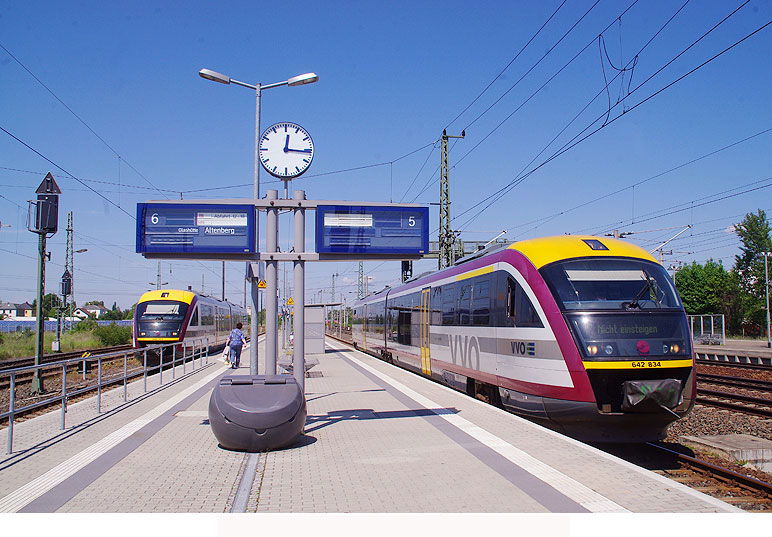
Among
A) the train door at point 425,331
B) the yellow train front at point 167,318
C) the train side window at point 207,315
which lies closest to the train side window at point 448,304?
the train door at point 425,331

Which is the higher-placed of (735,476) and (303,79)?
(303,79)

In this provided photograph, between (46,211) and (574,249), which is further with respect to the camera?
(46,211)

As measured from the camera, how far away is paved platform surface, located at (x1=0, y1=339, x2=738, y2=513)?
553 centimetres

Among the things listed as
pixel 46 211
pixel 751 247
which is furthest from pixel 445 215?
pixel 751 247

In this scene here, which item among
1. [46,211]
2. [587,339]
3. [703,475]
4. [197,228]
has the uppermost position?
[46,211]

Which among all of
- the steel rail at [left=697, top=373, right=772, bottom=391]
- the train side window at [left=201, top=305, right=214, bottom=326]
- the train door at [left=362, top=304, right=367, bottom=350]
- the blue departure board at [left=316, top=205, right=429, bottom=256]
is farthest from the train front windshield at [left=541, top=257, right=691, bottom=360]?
the train door at [left=362, top=304, right=367, bottom=350]

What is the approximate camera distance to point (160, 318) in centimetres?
2547

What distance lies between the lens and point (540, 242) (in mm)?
10383

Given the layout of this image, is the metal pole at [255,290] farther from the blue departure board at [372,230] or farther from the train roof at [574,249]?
the train roof at [574,249]

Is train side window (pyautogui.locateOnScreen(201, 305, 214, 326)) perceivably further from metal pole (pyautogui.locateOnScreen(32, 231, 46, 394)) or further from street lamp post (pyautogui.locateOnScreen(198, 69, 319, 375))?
street lamp post (pyautogui.locateOnScreen(198, 69, 319, 375))

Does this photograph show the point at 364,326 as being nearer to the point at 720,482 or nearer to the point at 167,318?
the point at 167,318

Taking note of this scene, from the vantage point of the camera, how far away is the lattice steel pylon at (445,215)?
24.8m

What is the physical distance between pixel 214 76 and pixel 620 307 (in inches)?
388

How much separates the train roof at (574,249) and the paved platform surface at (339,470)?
2.54 metres
